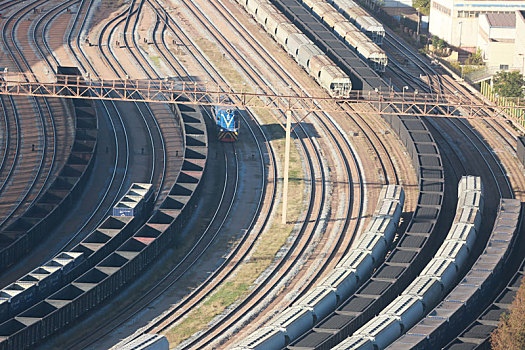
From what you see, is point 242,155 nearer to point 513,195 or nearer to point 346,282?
point 513,195

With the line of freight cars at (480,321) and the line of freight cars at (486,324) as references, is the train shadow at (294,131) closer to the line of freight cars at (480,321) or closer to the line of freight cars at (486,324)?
the line of freight cars at (480,321)

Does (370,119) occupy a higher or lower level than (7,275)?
higher

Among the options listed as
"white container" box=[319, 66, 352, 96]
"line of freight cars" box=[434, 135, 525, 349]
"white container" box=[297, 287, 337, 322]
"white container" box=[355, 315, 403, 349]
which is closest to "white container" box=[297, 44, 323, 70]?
"white container" box=[319, 66, 352, 96]

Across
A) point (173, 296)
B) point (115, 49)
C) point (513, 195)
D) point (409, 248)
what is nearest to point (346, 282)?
point (409, 248)

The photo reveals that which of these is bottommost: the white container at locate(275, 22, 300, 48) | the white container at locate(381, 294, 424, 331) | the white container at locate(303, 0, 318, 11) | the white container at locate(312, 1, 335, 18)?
the white container at locate(381, 294, 424, 331)

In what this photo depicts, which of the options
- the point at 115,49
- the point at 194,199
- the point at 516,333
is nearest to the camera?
the point at 516,333

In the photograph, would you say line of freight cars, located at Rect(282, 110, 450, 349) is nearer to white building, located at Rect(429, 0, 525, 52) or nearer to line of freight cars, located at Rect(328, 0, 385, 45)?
line of freight cars, located at Rect(328, 0, 385, 45)

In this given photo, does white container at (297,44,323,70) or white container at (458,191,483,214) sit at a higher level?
white container at (297,44,323,70)

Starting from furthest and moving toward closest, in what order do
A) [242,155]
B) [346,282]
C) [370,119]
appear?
[370,119]
[242,155]
[346,282]
